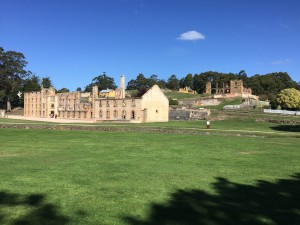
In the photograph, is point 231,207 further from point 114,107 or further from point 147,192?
point 114,107

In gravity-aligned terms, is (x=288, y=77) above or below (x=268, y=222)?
above

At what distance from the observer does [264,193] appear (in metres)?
8.22

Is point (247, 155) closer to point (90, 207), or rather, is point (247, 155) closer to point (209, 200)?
point (209, 200)

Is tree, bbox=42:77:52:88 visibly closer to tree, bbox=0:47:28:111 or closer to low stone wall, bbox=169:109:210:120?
tree, bbox=0:47:28:111

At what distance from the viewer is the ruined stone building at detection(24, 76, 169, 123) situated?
194 feet

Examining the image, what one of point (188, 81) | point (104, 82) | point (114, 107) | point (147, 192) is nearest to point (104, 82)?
point (104, 82)

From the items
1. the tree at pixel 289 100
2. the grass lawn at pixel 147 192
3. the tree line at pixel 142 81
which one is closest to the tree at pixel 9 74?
the tree line at pixel 142 81

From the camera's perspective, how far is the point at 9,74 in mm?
102125

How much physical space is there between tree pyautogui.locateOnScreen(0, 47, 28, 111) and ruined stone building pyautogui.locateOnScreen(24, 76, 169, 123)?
24.6m

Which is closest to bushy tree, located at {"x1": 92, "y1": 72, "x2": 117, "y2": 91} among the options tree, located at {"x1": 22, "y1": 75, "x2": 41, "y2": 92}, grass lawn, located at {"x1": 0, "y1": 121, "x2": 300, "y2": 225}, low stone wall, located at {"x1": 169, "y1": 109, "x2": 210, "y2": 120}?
tree, located at {"x1": 22, "y1": 75, "x2": 41, "y2": 92}

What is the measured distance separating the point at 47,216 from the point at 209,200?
3.37 m

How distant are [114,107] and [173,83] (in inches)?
4285

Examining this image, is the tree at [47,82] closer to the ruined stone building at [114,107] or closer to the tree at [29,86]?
the tree at [29,86]


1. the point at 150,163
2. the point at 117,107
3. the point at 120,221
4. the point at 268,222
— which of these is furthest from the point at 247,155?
the point at 117,107
